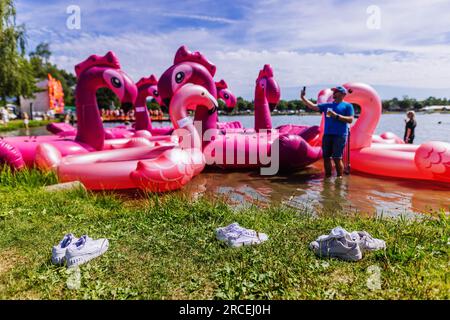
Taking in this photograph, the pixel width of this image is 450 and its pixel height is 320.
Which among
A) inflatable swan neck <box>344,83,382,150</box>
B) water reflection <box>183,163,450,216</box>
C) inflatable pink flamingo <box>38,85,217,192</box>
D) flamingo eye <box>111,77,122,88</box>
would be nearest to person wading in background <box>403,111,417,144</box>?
inflatable swan neck <box>344,83,382,150</box>

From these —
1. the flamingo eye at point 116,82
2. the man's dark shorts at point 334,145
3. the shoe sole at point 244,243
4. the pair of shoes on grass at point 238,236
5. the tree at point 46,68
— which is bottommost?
the shoe sole at point 244,243

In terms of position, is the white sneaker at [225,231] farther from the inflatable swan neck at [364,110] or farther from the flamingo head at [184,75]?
the inflatable swan neck at [364,110]

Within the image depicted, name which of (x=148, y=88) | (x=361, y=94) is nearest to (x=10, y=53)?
(x=148, y=88)

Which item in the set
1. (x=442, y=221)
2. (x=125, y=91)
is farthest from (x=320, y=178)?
(x=125, y=91)

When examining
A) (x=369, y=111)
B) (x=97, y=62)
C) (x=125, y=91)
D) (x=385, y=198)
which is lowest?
(x=385, y=198)

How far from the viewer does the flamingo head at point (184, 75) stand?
7.21 m

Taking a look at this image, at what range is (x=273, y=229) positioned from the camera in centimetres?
313

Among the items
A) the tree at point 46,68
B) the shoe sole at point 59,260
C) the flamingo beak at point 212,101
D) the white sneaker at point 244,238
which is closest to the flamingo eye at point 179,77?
the flamingo beak at point 212,101

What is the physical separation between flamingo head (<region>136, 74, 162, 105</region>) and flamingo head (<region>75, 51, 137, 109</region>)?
4.36 meters

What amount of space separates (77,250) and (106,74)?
16.8 ft

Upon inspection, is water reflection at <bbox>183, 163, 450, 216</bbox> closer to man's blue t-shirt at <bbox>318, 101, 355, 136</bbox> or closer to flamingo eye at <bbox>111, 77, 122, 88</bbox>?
man's blue t-shirt at <bbox>318, 101, 355, 136</bbox>

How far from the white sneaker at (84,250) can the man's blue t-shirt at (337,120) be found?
14.1 ft
